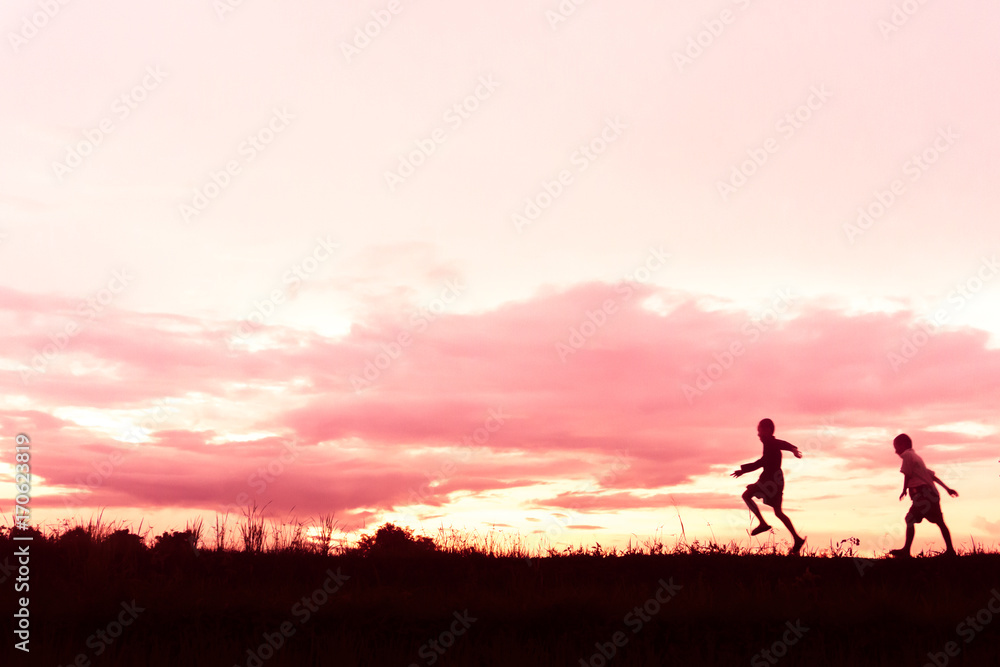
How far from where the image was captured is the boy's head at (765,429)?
1822 cm

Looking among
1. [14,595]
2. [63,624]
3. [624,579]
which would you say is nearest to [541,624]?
[624,579]

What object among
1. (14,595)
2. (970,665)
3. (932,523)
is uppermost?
(932,523)

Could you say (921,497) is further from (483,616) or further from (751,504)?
(483,616)

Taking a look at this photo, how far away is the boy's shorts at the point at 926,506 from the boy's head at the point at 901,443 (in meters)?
0.79

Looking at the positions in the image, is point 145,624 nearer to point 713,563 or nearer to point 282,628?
point 282,628

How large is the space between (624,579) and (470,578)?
2.34 metres

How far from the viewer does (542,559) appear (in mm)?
16203

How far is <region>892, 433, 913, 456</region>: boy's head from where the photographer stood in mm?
18188

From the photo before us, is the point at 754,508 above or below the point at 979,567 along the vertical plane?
above

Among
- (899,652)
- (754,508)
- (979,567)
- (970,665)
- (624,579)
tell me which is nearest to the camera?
(970,665)
